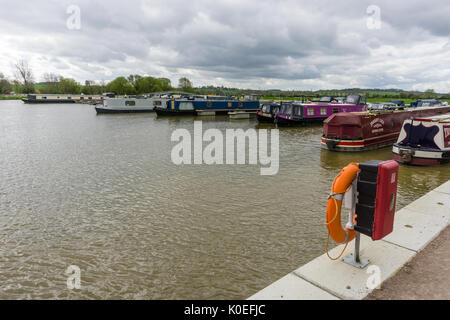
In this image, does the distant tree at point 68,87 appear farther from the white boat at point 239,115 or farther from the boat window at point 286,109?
the boat window at point 286,109

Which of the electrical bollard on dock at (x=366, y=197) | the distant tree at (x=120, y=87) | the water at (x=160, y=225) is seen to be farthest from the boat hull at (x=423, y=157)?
the distant tree at (x=120, y=87)

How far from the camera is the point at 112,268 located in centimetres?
585

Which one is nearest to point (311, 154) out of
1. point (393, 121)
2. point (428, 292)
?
point (393, 121)

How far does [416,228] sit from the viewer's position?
6125 millimetres

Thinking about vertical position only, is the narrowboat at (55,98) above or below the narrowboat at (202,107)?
above

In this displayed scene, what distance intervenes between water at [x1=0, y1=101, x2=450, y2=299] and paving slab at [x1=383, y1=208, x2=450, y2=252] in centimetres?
160

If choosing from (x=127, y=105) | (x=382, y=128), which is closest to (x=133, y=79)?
(x=127, y=105)

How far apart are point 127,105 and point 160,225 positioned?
53.4 meters

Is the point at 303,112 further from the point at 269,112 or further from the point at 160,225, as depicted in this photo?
the point at 160,225

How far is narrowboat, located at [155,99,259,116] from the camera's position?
48469 mm

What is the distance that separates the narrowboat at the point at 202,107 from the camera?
48.5 metres

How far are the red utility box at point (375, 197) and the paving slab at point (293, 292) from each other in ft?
4.19

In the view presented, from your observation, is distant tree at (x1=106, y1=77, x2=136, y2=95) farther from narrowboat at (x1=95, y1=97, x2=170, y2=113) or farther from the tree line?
narrowboat at (x1=95, y1=97, x2=170, y2=113)
